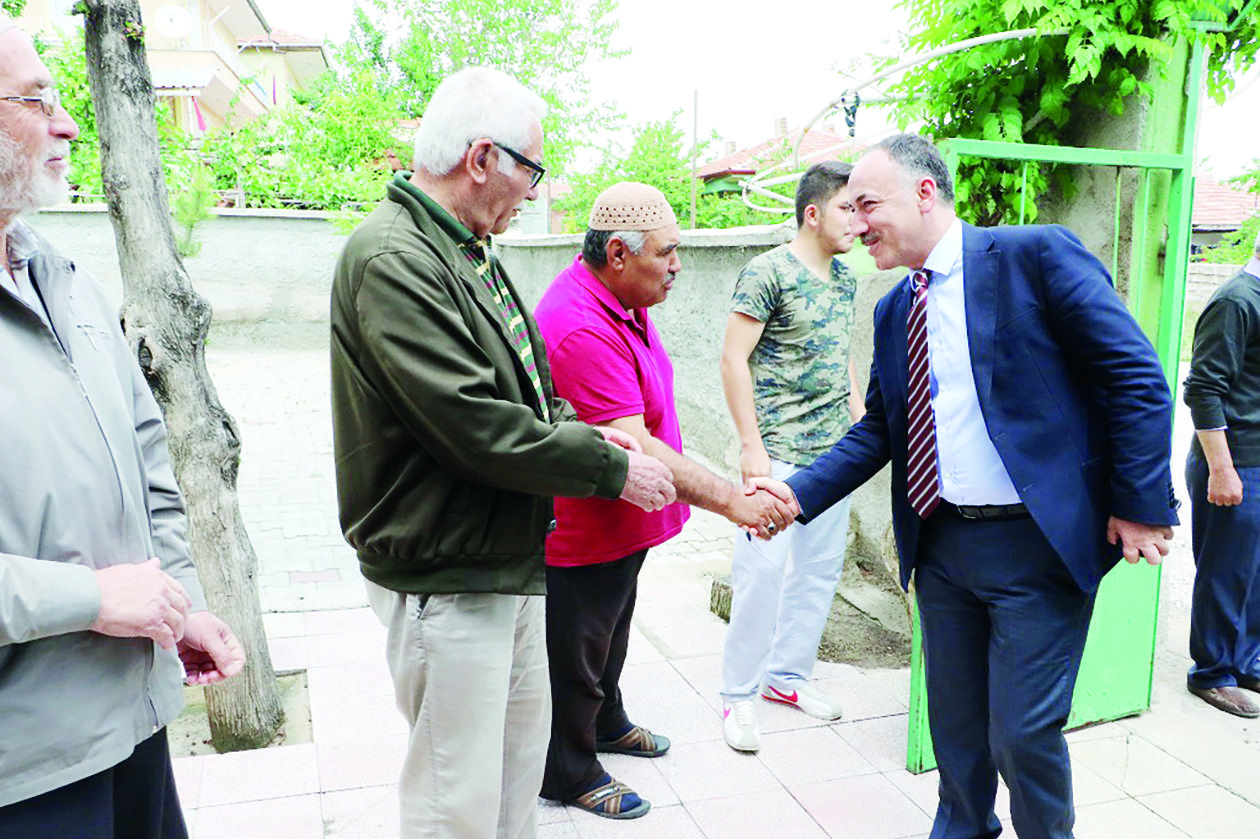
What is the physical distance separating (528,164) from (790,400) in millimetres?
1718

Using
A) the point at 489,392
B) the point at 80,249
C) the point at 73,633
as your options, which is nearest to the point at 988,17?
the point at 489,392

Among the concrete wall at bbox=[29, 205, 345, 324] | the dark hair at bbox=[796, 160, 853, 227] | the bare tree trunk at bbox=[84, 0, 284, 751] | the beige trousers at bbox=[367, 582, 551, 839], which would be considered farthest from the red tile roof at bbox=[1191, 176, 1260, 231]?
the beige trousers at bbox=[367, 582, 551, 839]

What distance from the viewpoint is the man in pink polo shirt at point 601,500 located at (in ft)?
9.49

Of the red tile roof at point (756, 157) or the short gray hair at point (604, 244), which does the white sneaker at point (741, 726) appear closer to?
the short gray hair at point (604, 244)

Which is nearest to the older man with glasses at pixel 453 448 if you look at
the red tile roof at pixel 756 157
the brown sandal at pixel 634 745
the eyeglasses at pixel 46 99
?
Result: the eyeglasses at pixel 46 99

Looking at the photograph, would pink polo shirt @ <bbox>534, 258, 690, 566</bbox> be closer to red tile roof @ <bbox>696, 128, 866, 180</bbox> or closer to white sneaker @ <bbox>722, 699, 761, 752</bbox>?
white sneaker @ <bbox>722, 699, 761, 752</bbox>

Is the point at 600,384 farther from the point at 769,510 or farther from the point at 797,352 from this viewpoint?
the point at 797,352

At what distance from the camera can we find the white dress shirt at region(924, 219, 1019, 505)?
2473mm

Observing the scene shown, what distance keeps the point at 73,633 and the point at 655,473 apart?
1262mm

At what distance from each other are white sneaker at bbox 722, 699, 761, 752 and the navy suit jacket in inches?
59.0

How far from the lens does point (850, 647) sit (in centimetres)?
457

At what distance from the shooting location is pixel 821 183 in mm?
3611

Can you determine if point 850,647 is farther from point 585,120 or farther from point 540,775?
point 585,120

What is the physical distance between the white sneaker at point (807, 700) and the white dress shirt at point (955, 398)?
5.13 ft
